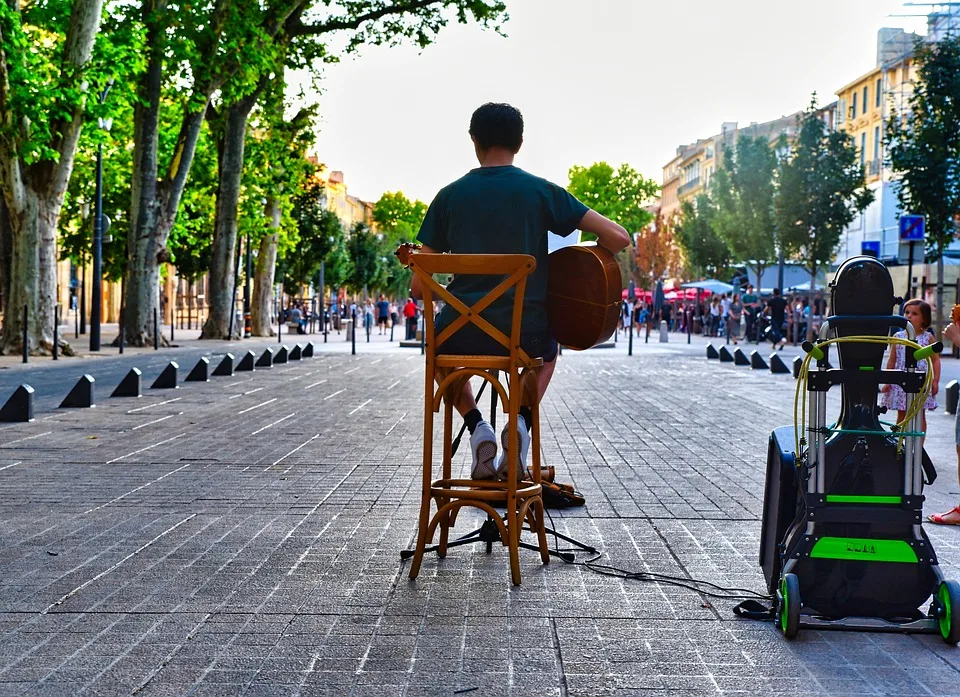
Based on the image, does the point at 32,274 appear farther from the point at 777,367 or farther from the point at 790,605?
the point at 790,605

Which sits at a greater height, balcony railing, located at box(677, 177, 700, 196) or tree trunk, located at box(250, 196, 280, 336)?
balcony railing, located at box(677, 177, 700, 196)

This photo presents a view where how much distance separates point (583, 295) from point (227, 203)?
34.5 metres

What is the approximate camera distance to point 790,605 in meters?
4.18

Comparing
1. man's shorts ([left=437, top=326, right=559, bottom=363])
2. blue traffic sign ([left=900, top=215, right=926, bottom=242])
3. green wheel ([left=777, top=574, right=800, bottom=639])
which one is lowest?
green wheel ([left=777, top=574, right=800, bottom=639])

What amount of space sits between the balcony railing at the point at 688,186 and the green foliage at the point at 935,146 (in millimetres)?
110829

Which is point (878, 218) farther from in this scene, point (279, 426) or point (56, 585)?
point (56, 585)

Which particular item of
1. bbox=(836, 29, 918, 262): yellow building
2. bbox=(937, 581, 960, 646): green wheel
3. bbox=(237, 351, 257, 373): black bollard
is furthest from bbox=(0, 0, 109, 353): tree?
bbox=(836, 29, 918, 262): yellow building

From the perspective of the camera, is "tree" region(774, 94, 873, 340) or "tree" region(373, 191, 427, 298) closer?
"tree" region(774, 94, 873, 340)

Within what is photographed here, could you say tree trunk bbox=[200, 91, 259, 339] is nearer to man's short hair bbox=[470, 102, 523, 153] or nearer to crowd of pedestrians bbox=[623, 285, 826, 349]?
crowd of pedestrians bbox=[623, 285, 826, 349]

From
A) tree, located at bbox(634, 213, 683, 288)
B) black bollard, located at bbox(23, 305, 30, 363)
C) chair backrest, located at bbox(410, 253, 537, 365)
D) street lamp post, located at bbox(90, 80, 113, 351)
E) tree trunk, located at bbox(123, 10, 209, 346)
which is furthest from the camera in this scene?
tree, located at bbox(634, 213, 683, 288)

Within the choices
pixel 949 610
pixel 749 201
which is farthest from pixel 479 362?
pixel 749 201

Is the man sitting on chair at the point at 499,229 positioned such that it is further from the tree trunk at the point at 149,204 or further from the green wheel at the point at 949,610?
the tree trunk at the point at 149,204

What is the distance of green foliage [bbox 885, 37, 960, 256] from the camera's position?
28688 mm

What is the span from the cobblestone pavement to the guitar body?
3.21ft
